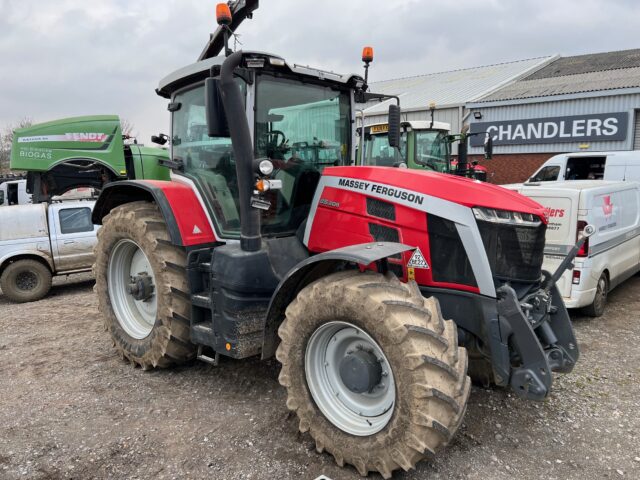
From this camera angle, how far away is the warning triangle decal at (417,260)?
9.88 feet

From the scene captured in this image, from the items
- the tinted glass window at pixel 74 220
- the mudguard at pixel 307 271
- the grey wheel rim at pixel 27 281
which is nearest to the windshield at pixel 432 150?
the tinted glass window at pixel 74 220

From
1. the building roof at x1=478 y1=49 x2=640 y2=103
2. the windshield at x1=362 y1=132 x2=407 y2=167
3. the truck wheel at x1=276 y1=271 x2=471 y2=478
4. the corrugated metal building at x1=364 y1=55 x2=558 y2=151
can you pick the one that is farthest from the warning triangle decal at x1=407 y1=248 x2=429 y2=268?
the building roof at x1=478 y1=49 x2=640 y2=103

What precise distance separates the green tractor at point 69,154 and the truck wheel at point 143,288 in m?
4.17

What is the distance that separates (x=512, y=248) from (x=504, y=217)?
0.19 metres

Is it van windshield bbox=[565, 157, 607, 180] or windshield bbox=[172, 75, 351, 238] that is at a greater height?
windshield bbox=[172, 75, 351, 238]

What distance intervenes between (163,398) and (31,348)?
213 cm

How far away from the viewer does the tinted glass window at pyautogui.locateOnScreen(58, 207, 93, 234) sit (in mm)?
7816

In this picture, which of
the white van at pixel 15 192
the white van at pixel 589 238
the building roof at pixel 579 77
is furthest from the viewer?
the building roof at pixel 579 77

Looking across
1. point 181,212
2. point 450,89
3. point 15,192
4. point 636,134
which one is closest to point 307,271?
point 181,212

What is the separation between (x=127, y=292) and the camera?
180 inches

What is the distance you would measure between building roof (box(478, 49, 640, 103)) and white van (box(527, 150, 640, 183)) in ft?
22.0

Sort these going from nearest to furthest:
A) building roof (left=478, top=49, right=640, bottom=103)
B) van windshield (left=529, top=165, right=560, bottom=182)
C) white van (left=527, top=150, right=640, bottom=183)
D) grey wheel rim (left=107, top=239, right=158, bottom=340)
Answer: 1. grey wheel rim (left=107, top=239, right=158, bottom=340)
2. white van (left=527, top=150, right=640, bottom=183)
3. van windshield (left=529, top=165, right=560, bottom=182)
4. building roof (left=478, top=49, right=640, bottom=103)

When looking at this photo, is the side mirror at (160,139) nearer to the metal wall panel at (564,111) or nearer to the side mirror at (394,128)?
the side mirror at (394,128)

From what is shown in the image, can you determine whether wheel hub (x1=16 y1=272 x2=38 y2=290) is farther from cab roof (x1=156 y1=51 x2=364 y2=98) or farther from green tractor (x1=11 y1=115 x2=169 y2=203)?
cab roof (x1=156 y1=51 x2=364 y2=98)
